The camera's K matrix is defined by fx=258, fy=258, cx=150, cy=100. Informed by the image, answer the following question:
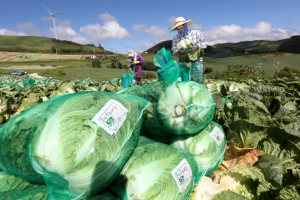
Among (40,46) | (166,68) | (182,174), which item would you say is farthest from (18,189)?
(40,46)

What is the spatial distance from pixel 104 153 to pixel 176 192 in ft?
1.99

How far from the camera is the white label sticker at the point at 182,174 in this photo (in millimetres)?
1781

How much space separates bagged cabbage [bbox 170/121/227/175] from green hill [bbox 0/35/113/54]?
72.5 metres

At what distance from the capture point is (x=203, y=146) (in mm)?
2205

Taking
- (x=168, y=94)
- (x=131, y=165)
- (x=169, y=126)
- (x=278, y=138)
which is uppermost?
(x=168, y=94)

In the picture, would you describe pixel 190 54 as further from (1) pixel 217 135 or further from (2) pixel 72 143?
(2) pixel 72 143

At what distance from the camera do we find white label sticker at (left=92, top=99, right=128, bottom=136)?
1.55 metres

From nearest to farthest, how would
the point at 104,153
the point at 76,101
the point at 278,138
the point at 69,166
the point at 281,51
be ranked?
the point at 69,166, the point at 104,153, the point at 76,101, the point at 278,138, the point at 281,51

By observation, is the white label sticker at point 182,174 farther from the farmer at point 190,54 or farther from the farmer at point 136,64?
the farmer at point 136,64

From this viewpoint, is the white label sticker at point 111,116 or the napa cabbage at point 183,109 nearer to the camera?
the white label sticker at point 111,116

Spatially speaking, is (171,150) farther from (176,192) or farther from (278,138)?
(278,138)

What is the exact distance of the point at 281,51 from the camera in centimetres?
4594

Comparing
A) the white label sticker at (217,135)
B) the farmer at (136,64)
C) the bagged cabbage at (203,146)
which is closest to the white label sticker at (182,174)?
the bagged cabbage at (203,146)

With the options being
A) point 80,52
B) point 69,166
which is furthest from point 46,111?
point 80,52
